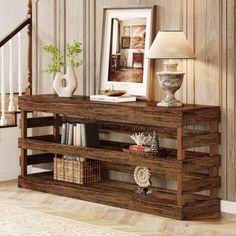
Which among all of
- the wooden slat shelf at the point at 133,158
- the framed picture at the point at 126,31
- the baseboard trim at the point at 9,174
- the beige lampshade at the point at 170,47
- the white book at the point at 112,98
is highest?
the framed picture at the point at 126,31

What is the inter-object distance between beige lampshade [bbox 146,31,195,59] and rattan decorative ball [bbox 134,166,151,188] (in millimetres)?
959

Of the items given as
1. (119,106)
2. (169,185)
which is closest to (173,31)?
(119,106)

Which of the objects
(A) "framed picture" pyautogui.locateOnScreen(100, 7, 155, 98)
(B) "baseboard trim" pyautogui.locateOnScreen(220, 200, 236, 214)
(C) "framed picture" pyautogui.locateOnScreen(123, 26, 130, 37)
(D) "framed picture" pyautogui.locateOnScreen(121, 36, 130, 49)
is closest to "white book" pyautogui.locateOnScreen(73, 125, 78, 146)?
(A) "framed picture" pyautogui.locateOnScreen(100, 7, 155, 98)

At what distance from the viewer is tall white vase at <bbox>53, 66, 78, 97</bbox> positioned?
6594mm

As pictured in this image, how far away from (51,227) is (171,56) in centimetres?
159

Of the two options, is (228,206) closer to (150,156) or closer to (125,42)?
(150,156)

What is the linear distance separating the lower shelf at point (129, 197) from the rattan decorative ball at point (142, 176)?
10 centimetres

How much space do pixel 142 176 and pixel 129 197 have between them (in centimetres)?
22

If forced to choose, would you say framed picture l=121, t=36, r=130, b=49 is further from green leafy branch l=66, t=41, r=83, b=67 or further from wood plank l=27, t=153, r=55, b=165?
wood plank l=27, t=153, r=55, b=165

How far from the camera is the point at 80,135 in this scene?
21.1 ft

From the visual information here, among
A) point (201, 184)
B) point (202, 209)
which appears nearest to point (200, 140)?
point (201, 184)

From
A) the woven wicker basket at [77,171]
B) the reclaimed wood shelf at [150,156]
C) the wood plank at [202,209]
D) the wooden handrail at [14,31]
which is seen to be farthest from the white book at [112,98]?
the wooden handrail at [14,31]

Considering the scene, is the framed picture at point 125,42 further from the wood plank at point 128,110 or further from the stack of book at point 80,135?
the stack of book at point 80,135

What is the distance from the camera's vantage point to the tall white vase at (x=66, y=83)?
6594mm
